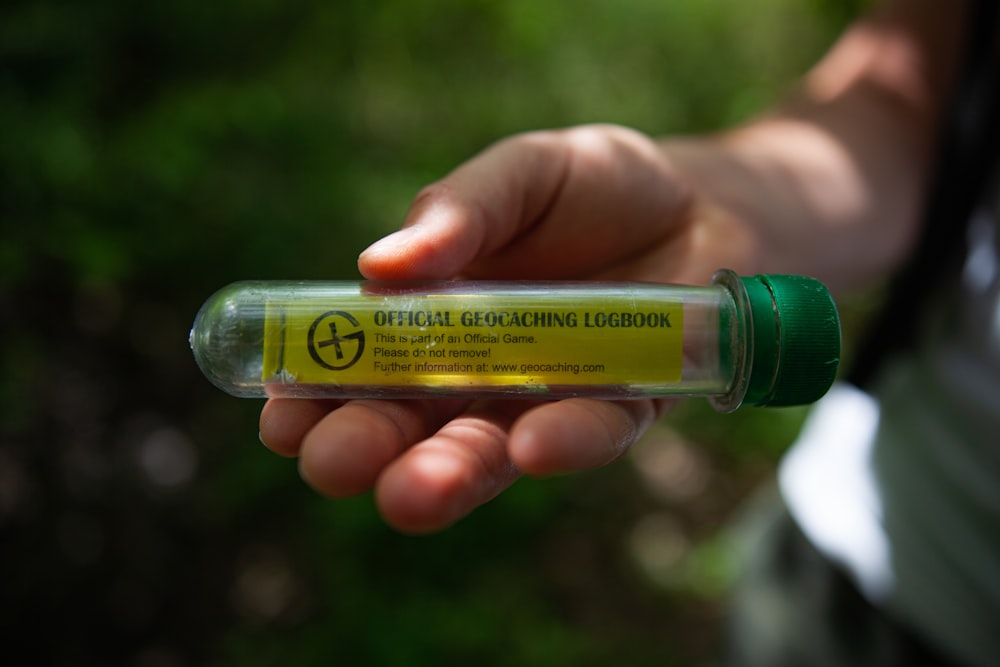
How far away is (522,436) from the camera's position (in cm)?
107

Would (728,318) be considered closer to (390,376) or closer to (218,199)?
(390,376)

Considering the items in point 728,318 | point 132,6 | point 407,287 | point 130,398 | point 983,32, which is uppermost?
point 132,6

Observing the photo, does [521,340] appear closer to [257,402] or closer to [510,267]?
[510,267]

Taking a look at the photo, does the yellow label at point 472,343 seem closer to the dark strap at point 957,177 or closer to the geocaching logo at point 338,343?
the geocaching logo at point 338,343

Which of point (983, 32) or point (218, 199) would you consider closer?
point (983, 32)

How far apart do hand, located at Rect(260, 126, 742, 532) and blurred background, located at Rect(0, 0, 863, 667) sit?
139cm

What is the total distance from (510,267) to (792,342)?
67cm

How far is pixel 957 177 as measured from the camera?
5.61 feet

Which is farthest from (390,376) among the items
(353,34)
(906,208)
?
(353,34)

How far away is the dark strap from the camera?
5.41 ft

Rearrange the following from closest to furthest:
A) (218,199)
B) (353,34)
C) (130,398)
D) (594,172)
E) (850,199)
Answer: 1. (594,172)
2. (850,199)
3. (218,199)
4. (130,398)
5. (353,34)

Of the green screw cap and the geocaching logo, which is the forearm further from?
the geocaching logo

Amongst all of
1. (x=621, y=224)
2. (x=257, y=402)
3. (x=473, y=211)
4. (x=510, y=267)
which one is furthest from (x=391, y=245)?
(x=257, y=402)

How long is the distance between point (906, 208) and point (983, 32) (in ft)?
1.57
